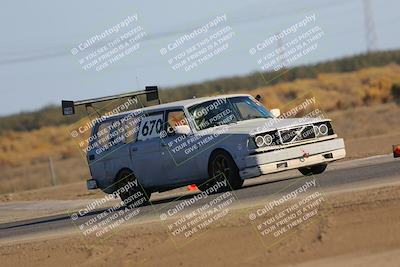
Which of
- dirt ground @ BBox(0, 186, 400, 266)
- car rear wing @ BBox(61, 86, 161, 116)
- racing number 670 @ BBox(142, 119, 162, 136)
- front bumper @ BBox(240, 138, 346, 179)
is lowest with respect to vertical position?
front bumper @ BBox(240, 138, 346, 179)

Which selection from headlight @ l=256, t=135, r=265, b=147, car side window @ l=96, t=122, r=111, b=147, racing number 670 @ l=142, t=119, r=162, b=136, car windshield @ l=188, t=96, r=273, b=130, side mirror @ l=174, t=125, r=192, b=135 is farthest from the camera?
car side window @ l=96, t=122, r=111, b=147

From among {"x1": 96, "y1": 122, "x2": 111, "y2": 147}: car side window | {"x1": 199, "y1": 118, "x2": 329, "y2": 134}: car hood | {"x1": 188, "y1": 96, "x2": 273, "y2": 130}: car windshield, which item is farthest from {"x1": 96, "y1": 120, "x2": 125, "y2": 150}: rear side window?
{"x1": 199, "y1": 118, "x2": 329, "y2": 134}: car hood

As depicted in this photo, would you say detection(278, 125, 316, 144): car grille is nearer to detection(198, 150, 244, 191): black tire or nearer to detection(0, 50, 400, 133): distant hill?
detection(198, 150, 244, 191): black tire

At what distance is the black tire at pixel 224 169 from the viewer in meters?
17.6

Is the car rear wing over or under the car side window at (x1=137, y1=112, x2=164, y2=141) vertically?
over

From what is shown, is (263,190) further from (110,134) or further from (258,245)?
(258,245)

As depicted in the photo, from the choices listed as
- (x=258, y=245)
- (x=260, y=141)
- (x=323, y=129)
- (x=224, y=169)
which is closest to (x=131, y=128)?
(x=224, y=169)

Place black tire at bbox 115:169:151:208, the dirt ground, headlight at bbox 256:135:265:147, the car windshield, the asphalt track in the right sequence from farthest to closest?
black tire at bbox 115:169:151:208 < the car windshield < headlight at bbox 256:135:265:147 < the asphalt track < the dirt ground

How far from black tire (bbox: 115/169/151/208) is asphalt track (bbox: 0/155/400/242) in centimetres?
20

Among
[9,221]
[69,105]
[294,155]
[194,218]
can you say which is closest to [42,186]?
[9,221]

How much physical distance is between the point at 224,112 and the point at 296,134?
153 centimetres

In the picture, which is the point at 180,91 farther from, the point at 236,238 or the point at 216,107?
the point at 236,238

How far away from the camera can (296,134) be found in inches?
699

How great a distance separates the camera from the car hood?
57.6 ft
